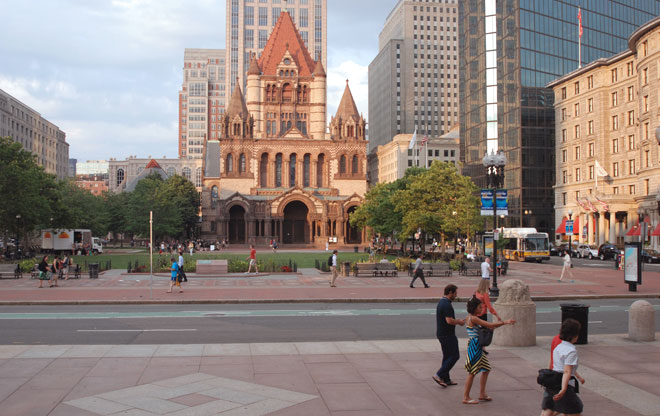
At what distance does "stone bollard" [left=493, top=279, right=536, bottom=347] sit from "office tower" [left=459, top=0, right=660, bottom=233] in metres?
75.5

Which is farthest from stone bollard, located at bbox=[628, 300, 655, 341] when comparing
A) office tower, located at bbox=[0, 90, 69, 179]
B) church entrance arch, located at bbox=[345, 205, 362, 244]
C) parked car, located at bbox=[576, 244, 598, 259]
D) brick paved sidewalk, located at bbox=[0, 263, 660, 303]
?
office tower, located at bbox=[0, 90, 69, 179]

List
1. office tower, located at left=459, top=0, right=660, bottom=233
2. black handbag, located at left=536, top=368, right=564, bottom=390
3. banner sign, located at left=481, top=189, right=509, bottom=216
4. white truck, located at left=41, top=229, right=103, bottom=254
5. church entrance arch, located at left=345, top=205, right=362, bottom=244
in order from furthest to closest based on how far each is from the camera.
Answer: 1. church entrance arch, located at left=345, top=205, right=362, bottom=244
2. office tower, located at left=459, top=0, right=660, bottom=233
3. white truck, located at left=41, top=229, right=103, bottom=254
4. banner sign, located at left=481, top=189, right=509, bottom=216
5. black handbag, located at left=536, top=368, right=564, bottom=390

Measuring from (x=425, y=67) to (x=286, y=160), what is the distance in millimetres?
78940

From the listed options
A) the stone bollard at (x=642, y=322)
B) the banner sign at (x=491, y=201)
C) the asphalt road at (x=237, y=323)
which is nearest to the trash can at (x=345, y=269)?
the banner sign at (x=491, y=201)

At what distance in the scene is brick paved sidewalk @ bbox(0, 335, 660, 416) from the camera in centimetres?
871

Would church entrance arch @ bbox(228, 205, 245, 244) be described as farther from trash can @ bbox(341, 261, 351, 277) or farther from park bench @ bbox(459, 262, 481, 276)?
park bench @ bbox(459, 262, 481, 276)

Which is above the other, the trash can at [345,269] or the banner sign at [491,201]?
the banner sign at [491,201]

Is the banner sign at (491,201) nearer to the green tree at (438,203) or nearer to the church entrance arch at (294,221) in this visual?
the green tree at (438,203)

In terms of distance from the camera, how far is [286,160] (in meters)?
93.6

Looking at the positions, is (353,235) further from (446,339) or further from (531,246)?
(446,339)

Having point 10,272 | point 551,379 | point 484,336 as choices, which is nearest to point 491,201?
point 484,336

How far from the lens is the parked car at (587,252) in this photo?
57375 mm

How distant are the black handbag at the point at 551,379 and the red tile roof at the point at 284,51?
98701mm

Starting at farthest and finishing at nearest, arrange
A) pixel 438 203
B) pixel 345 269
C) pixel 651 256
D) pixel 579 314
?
pixel 651 256 < pixel 438 203 < pixel 345 269 < pixel 579 314
